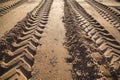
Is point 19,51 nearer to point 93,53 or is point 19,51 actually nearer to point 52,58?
point 52,58

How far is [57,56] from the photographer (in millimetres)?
2955

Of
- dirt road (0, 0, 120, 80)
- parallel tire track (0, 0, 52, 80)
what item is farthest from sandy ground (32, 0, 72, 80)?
parallel tire track (0, 0, 52, 80)

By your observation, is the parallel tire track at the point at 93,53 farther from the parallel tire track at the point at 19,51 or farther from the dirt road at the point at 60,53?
the parallel tire track at the point at 19,51

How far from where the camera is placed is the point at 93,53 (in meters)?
2.96

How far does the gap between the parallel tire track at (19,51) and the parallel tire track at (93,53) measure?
66cm

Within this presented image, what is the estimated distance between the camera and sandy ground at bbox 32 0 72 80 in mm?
A: 2410

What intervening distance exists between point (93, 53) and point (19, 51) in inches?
48.7

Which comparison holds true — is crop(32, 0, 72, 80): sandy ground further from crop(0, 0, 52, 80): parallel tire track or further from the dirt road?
crop(0, 0, 52, 80): parallel tire track

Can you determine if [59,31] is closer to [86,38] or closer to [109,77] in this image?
[86,38]

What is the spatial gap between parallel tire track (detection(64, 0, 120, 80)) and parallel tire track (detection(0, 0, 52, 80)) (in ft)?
2.16

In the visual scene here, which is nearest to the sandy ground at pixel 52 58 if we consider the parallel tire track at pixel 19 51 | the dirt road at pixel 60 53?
the dirt road at pixel 60 53

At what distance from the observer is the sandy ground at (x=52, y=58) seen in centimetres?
241

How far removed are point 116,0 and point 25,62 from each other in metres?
8.08

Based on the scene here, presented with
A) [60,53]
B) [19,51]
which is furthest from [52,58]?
[19,51]
